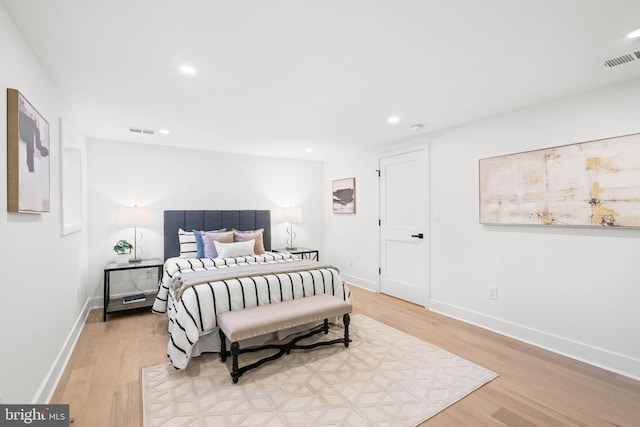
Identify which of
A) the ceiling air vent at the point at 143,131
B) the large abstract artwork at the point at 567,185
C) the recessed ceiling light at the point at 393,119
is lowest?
the large abstract artwork at the point at 567,185

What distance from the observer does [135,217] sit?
384cm

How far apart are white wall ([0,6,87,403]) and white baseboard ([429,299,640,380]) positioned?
383 cm

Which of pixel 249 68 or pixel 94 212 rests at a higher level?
pixel 249 68

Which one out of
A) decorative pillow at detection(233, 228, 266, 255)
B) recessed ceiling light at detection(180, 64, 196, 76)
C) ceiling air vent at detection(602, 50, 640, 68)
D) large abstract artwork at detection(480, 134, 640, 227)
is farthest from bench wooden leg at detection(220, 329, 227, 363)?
ceiling air vent at detection(602, 50, 640, 68)

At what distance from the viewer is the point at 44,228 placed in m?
2.00

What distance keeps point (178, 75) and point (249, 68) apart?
22.2 inches

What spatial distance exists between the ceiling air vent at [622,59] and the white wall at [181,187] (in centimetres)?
433

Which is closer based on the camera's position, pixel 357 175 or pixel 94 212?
pixel 94 212

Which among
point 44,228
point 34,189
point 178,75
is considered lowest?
point 44,228

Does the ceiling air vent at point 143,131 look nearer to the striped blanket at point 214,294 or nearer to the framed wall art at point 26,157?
the framed wall art at point 26,157

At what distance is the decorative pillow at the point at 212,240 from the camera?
3.91 meters

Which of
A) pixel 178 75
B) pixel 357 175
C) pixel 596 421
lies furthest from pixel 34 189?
pixel 357 175

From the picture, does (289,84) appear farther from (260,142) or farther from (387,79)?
(260,142)

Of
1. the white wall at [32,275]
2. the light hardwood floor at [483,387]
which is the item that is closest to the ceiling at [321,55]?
the white wall at [32,275]
